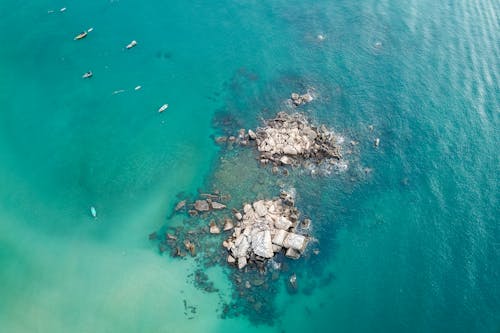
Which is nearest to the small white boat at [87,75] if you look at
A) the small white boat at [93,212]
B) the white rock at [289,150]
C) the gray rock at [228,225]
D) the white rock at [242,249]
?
the small white boat at [93,212]

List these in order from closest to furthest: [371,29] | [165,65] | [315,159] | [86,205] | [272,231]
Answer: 1. [272,231]
2. [86,205]
3. [315,159]
4. [165,65]
5. [371,29]

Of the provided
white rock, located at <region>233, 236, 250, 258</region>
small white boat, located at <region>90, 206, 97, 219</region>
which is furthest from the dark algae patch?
small white boat, located at <region>90, 206, 97, 219</region>

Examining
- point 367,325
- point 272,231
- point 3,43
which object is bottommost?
point 367,325

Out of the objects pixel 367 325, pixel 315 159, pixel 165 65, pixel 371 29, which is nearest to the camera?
pixel 367 325

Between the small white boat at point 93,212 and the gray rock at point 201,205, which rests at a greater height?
the small white boat at point 93,212

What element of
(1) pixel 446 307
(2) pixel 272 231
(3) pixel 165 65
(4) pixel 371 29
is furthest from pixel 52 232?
(4) pixel 371 29

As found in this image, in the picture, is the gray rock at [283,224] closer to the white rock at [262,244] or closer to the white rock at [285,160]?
the white rock at [262,244]

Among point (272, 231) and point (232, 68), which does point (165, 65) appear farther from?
point (272, 231)
